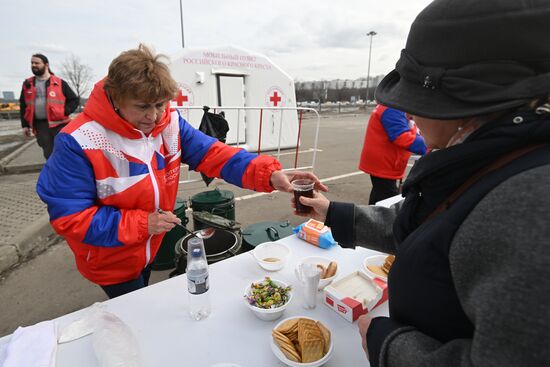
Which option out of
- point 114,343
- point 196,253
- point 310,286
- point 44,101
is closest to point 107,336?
point 114,343

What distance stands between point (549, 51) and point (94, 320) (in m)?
1.73

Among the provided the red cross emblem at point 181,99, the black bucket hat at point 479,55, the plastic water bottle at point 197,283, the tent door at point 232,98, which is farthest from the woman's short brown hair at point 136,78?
the tent door at point 232,98

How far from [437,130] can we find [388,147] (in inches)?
112

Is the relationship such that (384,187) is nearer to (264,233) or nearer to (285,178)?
(264,233)

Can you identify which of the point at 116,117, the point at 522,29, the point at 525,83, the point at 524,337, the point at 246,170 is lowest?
the point at 246,170

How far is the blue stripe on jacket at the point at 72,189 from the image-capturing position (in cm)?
146

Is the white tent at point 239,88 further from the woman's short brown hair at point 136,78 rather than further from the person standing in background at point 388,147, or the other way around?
the woman's short brown hair at point 136,78

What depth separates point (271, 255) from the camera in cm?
187

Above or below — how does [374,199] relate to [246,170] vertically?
below

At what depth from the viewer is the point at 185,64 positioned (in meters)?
7.67

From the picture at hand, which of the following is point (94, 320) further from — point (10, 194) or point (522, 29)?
point (10, 194)

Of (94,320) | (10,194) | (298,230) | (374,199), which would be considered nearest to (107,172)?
(94,320)

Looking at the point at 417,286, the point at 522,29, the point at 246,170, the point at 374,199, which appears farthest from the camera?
the point at 374,199

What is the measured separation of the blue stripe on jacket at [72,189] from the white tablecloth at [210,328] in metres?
0.35
